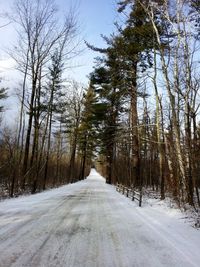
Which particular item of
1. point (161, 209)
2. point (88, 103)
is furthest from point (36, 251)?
point (88, 103)

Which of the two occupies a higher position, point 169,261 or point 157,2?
point 157,2

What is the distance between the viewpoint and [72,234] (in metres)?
7.50

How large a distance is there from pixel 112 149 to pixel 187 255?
29.3 meters

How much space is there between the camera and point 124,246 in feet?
21.3

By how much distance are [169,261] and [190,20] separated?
410 inches

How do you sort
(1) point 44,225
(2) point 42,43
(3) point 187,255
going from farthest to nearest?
(2) point 42,43
(1) point 44,225
(3) point 187,255

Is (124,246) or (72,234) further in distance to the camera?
(72,234)

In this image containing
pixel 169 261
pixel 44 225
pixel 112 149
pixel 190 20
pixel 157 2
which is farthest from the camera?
pixel 112 149

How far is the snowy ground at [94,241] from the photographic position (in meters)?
5.38

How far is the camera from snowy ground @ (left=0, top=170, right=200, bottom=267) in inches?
212

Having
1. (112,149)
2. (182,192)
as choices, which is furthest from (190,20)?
(112,149)

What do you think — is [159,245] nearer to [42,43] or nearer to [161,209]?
[161,209]

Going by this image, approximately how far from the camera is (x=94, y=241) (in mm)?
6836

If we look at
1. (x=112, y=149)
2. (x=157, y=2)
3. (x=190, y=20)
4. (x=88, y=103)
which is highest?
(x=88, y=103)
